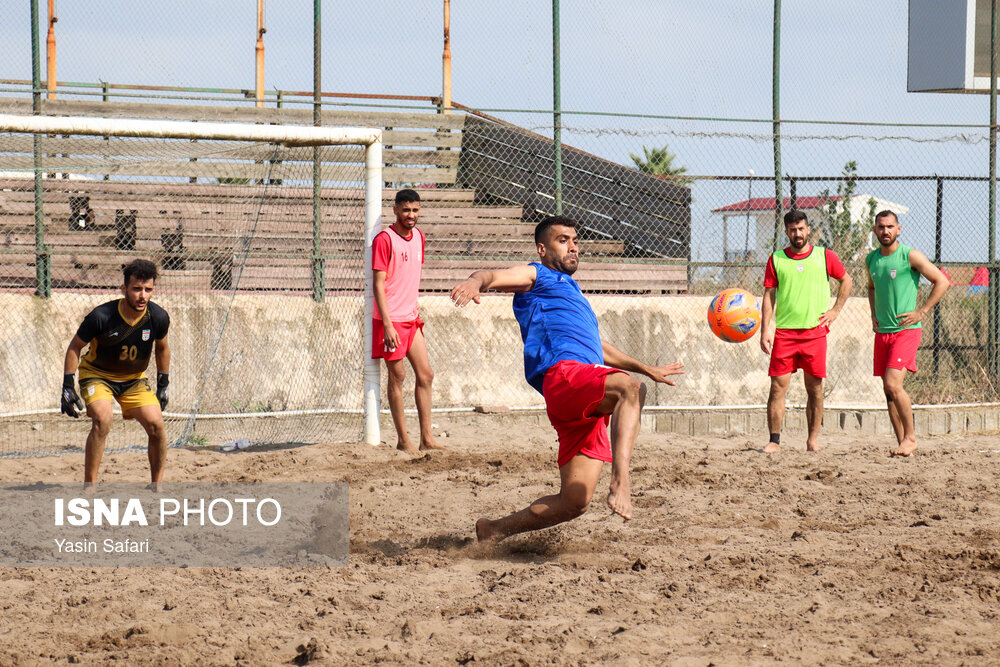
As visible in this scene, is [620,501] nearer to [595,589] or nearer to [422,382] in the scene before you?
[595,589]

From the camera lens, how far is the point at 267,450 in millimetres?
8875

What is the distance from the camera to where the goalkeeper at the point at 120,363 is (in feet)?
21.1

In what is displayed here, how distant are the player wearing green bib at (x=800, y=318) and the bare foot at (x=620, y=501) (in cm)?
471

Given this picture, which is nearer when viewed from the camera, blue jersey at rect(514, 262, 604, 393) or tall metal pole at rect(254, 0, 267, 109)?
blue jersey at rect(514, 262, 604, 393)

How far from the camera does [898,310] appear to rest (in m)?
8.77

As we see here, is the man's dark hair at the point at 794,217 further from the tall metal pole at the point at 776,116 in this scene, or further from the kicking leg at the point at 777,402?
the tall metal pole at the point at 776,116

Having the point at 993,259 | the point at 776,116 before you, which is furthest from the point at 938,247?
the point at 776,116

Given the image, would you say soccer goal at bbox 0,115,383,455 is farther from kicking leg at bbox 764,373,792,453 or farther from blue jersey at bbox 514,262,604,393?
blue jersey at bbox 514,262,604,393

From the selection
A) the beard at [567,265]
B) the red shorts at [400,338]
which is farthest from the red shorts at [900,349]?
the beard at [567,265]

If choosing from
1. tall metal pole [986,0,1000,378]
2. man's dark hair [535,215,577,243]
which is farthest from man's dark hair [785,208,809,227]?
tall metal pole [986,0,1000,378]

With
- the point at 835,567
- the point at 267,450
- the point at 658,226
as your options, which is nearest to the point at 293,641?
the point at 835,567

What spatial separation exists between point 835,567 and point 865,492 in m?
2.07

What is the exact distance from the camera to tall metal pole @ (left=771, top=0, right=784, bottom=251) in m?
11.3

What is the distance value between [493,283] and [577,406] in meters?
0.74
